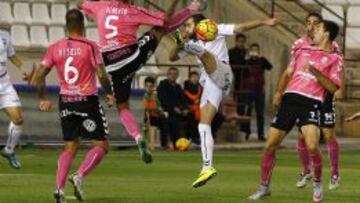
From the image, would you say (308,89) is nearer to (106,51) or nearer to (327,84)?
(327,84)

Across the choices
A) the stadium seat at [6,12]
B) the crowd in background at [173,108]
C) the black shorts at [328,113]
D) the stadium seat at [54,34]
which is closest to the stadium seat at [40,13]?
the stadium seat at [54,34]

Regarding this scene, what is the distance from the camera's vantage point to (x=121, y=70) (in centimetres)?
1869

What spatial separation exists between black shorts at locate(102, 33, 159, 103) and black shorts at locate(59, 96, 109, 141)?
208 cm

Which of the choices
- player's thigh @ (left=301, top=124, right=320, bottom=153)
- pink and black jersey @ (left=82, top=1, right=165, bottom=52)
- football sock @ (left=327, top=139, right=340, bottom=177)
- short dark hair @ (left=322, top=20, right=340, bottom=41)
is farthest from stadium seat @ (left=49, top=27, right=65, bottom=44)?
player's thigh @ (left=301, top=124, right=320, bottom=153)

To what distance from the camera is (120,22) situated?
61.4ft

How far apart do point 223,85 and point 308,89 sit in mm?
1932

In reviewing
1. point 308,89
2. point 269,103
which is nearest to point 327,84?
point 308,89

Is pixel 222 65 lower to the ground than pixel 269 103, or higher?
higher

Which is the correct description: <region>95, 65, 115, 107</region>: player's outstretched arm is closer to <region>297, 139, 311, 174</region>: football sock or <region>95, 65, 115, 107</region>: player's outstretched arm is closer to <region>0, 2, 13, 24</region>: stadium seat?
<region>297, 139, 311, 174</region>: football sock

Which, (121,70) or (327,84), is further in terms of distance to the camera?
(121,70)

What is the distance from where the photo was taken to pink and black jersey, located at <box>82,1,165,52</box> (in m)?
18.7

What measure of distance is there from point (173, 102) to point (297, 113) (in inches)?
582

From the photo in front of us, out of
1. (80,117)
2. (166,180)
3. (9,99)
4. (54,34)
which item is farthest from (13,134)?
(54,34)

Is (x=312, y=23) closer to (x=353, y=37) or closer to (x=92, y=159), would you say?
(x=92, y=159)
